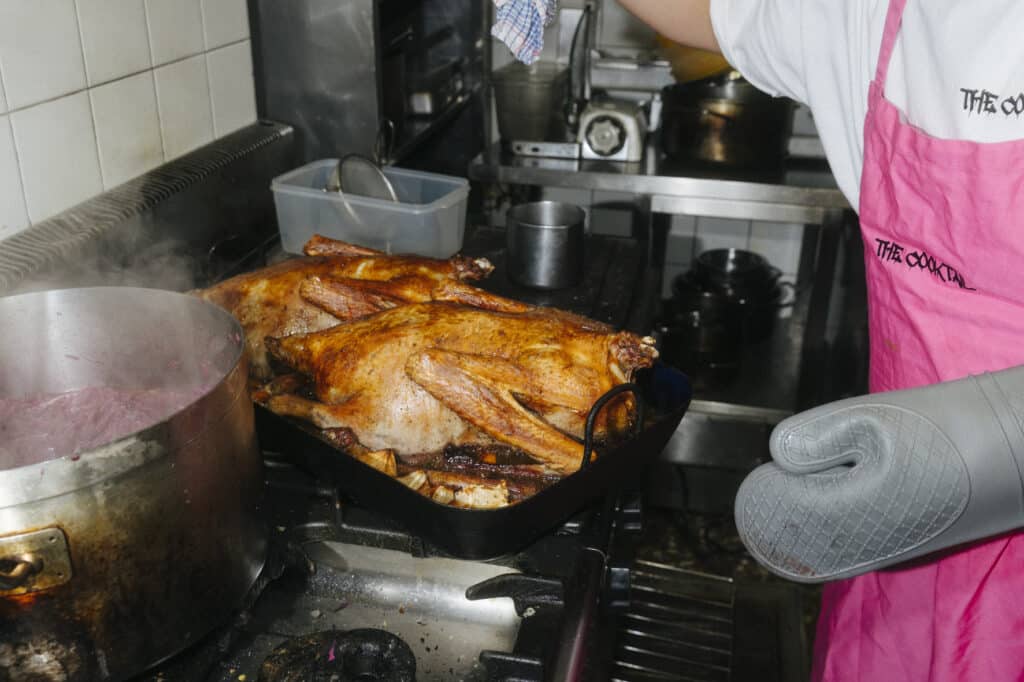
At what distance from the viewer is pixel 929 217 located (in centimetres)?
106

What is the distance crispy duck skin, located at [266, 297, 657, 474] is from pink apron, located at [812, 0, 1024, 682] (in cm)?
35

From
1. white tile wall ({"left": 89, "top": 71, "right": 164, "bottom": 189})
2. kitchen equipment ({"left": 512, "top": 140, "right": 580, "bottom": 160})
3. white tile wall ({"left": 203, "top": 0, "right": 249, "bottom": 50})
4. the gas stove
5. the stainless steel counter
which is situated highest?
white tile wall ({"left": 203, "top": 0, "right": 249, "bottom": 50})

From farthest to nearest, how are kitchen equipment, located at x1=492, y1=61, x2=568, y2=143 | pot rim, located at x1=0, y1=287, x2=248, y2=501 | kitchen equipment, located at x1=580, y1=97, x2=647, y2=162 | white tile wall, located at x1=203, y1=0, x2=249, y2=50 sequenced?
kitchen equipment, located at x1=492, y1=61, x2=568, y2=143
kitchen equipment, located at x1=580, y1=97, x2=647, y2=162
white tile wall, located at x1=203, y1=0, x2=249, y2=50
pot rim, located at x1=0, y1=287, x2=248, y2=501

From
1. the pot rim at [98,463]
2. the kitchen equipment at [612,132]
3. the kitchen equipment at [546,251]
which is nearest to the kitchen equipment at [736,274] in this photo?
the kitchen equipment at [612,132]

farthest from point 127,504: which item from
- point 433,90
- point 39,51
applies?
point 433,90

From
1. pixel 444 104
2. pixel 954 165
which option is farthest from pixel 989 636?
pixel 444 104

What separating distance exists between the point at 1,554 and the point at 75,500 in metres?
0.07

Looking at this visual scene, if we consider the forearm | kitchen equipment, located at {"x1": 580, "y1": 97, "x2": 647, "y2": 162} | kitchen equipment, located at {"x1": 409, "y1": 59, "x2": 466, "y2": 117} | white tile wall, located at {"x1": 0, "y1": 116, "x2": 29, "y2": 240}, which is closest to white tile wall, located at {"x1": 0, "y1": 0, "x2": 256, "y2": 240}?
white tile wall, located at {"x1": 0, "y1": 116, "x2": 29, "y2": 240}

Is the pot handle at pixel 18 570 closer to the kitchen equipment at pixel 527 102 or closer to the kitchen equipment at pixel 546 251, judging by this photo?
the kitchen equipment at pixel 546 251

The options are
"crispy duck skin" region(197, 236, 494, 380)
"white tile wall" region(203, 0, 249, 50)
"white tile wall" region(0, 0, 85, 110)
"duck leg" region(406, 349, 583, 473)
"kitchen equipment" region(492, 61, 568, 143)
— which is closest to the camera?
"duck leg" region(406, 349, 583, 473)

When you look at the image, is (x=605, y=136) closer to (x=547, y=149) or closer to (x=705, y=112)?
(x=547, y=149)

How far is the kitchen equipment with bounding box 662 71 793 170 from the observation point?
2.58 m

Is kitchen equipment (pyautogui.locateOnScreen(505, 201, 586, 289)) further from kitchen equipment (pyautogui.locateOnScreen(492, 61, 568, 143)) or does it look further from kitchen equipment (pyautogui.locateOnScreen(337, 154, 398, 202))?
kitchen equipment (pyautogui.locateOnScreen(492, 61, 568, 143))

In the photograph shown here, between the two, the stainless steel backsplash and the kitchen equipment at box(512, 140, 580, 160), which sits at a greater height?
the stainless steel backsplash
